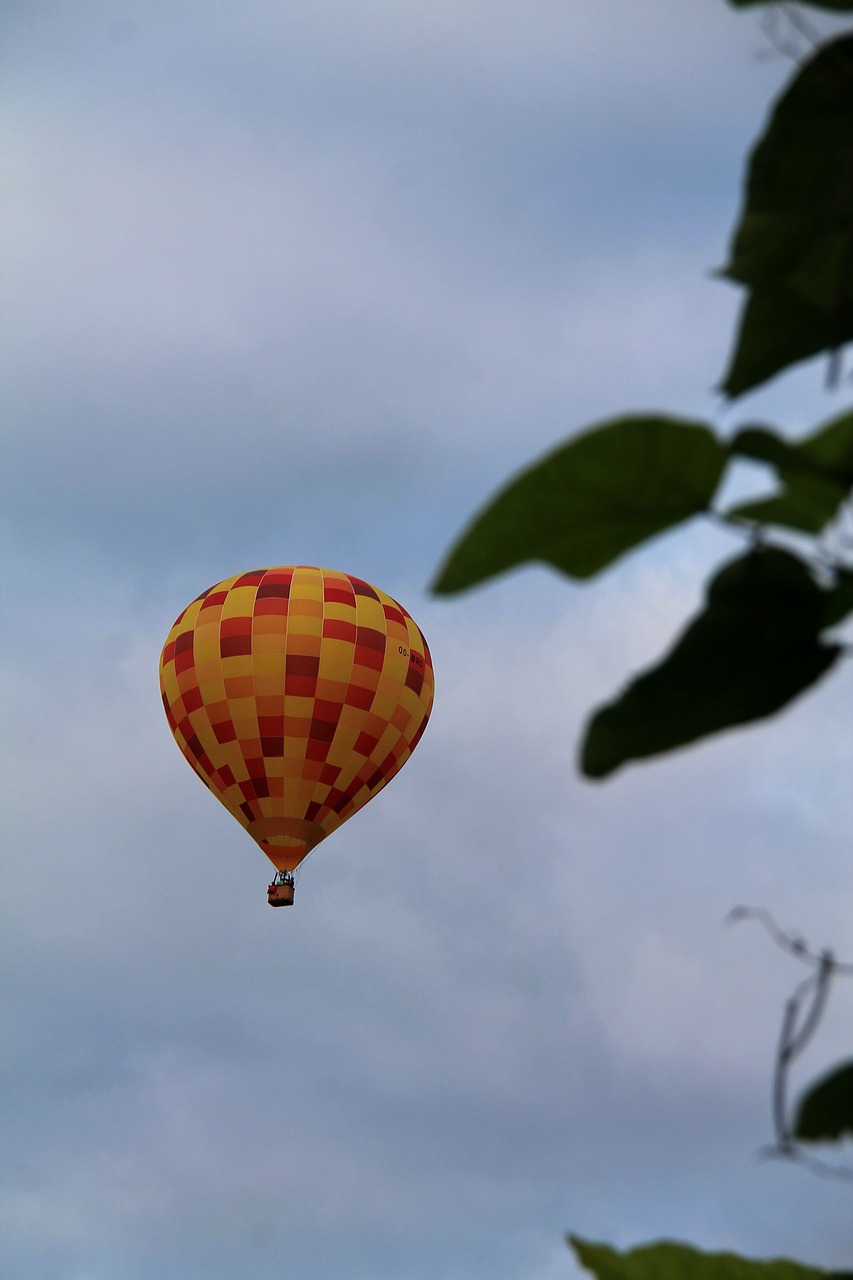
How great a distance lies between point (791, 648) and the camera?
3.84 ft

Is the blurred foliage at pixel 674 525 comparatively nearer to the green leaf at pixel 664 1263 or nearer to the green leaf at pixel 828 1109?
the green leaf at pixel 828 1109

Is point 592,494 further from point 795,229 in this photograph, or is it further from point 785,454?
point 795,229

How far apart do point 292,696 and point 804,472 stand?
2995 cm

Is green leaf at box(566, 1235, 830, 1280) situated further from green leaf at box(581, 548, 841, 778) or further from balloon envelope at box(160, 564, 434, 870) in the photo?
balloon envelope at box(160, 564, 434, 870)

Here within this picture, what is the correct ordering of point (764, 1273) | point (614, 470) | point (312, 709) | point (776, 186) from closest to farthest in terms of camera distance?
point (614, 470)
point (776, 186)
point (764, 1273)
point (312, 709)

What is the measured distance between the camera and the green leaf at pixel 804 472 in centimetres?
113

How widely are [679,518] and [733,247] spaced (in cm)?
26

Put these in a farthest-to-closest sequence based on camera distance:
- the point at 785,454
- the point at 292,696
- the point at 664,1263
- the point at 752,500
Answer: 1. the point at 292,696
2. the point at 664,1263
3. the point at 752,500
4. the point at 785,454

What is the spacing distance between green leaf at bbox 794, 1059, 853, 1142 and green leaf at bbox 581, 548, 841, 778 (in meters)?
0.28

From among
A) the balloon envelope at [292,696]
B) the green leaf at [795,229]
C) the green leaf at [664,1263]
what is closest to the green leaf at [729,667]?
the green leaf at [795,229]

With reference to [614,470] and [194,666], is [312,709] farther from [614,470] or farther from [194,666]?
[614,470]

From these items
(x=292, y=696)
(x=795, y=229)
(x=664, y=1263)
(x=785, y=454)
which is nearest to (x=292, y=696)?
(x=292, y=696)

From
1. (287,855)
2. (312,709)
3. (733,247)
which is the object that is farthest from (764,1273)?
(287,855)

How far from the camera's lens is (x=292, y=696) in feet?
102
